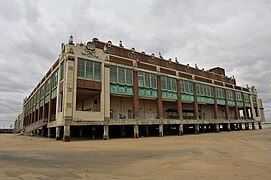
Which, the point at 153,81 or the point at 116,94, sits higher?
the point at 153,81

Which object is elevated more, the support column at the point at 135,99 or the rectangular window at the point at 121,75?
the rectangular window at the point at 121,75

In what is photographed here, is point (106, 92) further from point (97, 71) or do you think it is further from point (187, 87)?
point (187, 87)

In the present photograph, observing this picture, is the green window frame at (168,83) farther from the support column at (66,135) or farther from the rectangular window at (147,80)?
the support column at (66,135)

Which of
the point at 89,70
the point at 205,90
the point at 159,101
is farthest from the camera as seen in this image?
the point at 205,90

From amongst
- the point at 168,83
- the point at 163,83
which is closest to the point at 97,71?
the point at 163,83

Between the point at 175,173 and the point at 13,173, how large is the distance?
6.26 meters

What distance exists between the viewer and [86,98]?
34469mm

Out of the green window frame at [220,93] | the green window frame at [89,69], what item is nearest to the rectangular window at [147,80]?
the green window frame at [89,69]

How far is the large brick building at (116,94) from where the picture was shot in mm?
25453

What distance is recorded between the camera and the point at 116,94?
95.5ft

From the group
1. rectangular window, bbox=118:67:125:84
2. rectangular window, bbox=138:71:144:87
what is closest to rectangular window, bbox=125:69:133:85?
rectangular window, bbox=118:67:125:84

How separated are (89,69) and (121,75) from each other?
5.35m

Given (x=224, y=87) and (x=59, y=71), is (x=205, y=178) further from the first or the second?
(x=224, y=87)


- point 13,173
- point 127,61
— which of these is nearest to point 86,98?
point 127,61
